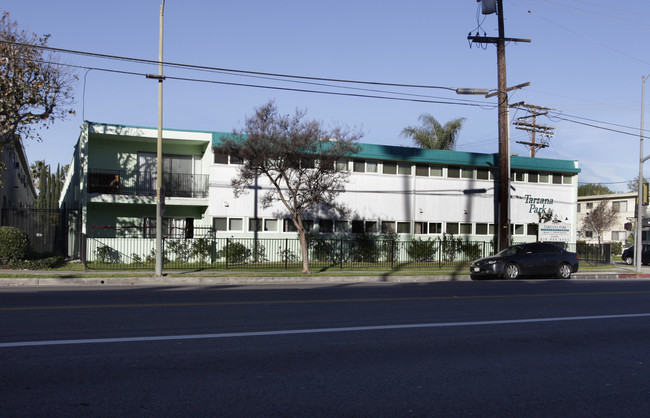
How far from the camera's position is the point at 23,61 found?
71.3 feet

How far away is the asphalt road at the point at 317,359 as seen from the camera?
200 inches

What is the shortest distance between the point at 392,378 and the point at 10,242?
783 inches

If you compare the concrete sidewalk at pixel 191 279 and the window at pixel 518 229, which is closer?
the concrete sidewalk at pixel 191 279

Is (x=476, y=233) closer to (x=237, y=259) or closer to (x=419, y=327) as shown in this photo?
(x=237, y=259)

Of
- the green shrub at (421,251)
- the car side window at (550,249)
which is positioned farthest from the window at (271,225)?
the car side window at (550,249)

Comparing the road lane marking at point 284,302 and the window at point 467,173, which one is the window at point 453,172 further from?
the road lane marking at point 284,302

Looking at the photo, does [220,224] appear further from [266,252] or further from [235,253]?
[266,252]

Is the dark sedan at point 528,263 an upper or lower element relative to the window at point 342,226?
lower

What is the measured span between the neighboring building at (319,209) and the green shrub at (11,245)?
4.27 metres

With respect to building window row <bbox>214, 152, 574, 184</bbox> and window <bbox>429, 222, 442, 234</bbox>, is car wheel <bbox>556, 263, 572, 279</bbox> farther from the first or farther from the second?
building window row <bbox>214, 152, 574, 184</bbox>

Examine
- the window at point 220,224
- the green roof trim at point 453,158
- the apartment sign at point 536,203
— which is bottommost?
the window at point 220,224

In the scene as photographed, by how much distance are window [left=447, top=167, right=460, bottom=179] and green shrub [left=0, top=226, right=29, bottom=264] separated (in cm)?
2228

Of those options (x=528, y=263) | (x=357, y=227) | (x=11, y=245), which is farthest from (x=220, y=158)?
(x=528, y=263)

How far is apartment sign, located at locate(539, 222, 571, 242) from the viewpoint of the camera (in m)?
28.4
